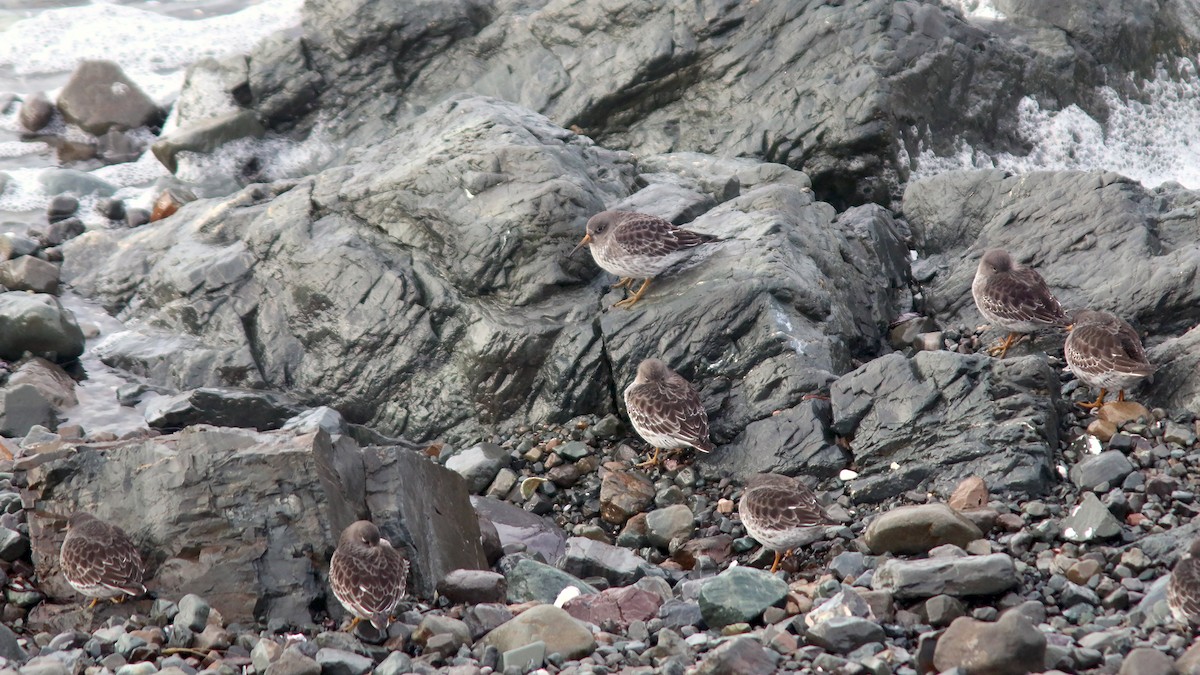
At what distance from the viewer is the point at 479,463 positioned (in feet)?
31.7

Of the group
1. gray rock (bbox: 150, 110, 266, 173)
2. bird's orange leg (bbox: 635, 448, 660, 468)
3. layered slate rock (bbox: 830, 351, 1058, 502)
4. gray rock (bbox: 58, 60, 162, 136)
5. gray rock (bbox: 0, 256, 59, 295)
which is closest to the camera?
layered slate rock (bbox: 830, 351, 1058, 502)

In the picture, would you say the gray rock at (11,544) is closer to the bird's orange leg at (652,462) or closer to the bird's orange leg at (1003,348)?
the bird's orange leg at (652,462)

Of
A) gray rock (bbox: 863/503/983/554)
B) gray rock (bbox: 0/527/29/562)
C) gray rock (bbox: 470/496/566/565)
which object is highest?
gray rock (bbox: 0/527/29/562)

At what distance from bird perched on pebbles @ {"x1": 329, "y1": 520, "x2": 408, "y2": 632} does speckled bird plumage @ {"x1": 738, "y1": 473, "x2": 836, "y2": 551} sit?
244 centimetres

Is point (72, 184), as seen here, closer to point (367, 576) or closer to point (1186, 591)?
point (367, 576)

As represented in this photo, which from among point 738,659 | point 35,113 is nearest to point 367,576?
point 738,659

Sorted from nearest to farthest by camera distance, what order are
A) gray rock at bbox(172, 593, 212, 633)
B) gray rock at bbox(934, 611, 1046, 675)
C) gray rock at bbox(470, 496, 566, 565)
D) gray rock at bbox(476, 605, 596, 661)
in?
gray rock at bbox(934, 611, 1046, 675)
gray rock at bbox(476, 605, 596, 661)
gray rock at bbox(172, 593, 212, 633)
gray rock at bbox(470, 496, 566, 565)

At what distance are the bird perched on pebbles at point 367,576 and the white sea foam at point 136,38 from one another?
50.8ft

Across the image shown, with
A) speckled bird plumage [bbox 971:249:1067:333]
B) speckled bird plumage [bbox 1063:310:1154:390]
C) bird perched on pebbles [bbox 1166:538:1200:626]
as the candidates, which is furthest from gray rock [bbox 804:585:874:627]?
speckled bird plumage [bbox 971:249:1067:333]

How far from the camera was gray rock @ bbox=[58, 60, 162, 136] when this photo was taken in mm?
18672

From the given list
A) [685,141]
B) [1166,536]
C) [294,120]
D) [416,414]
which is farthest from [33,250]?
[1166,536]

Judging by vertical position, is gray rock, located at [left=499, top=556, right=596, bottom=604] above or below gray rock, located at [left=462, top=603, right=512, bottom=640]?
below

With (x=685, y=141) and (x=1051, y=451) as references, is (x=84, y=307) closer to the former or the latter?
(x=685, y=141)

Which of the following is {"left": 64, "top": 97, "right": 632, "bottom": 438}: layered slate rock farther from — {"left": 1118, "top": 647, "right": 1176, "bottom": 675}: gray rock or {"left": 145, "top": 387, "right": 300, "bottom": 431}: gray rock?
{"left": 1118, "top": 647, "right": 1176, "bottom": 675}: gray rock
